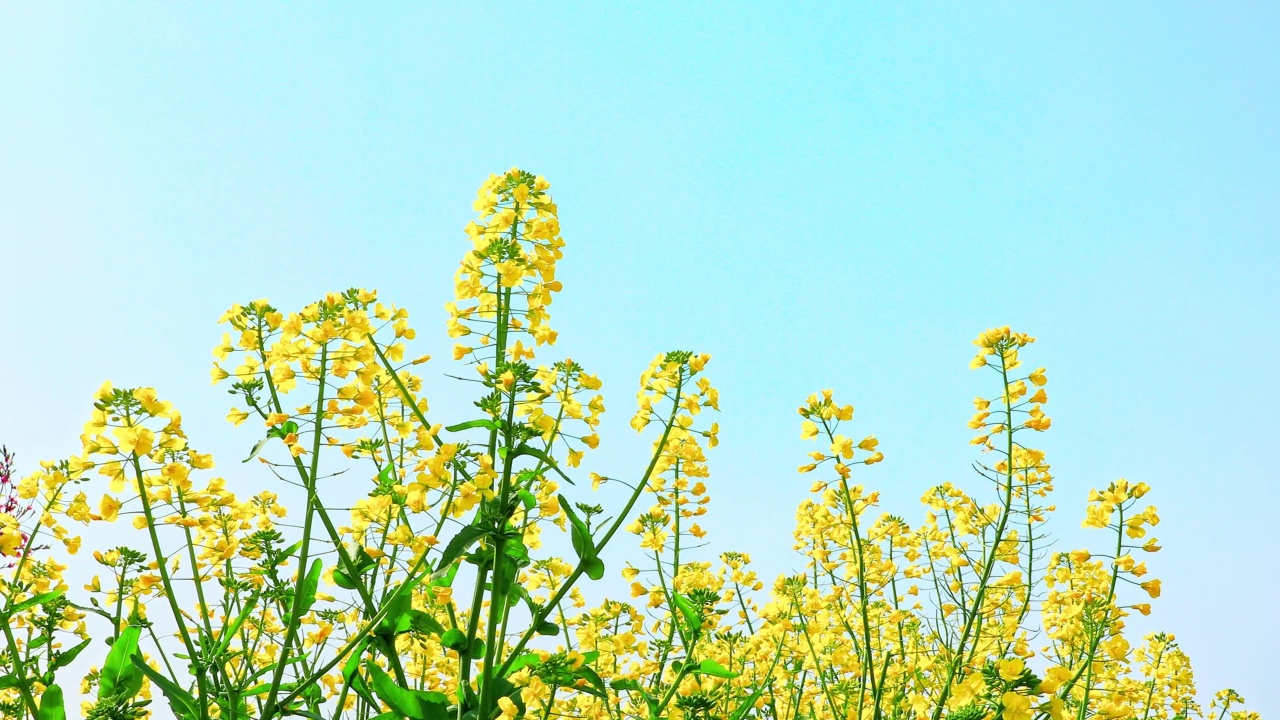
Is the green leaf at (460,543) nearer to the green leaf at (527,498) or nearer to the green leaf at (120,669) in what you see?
the green leaf at (527,498)

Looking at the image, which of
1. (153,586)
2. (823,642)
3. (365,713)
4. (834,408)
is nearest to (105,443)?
(153,586)

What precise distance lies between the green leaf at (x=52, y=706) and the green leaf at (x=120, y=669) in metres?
0.16

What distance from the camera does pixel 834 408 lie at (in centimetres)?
421

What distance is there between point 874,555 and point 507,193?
284 cm

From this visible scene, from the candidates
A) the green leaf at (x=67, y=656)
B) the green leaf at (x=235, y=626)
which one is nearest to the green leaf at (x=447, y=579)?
the green leaf at (x=235, y=626)

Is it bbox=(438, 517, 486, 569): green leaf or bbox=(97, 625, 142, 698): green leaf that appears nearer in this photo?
bbox=(438, 517, 486, 569): green leaf

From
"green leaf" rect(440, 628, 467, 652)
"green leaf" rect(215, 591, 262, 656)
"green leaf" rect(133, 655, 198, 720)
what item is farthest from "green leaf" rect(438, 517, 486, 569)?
"green leaf" rect(133, 655, 198, 720)

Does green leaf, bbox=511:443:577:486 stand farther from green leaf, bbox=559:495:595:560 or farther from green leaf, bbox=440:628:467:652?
green leaf, bbox=440:628:467:652

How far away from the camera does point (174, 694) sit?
121 inches

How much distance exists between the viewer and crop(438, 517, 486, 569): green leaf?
8.93 feet

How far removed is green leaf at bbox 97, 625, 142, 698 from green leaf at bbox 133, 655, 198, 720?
0.05m

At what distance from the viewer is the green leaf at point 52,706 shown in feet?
10.3

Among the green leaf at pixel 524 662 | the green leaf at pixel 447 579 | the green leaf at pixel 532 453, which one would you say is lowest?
the green leaf at pixel 524 662

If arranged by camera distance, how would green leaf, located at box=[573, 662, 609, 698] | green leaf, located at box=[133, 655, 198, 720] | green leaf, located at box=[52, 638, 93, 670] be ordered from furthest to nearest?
green leaf, located at box=[52, 638, 93, 670], green leaf, located at box=[573, 662, 609, 698], green leaf, located at box=[133, 655, 198, 720]
